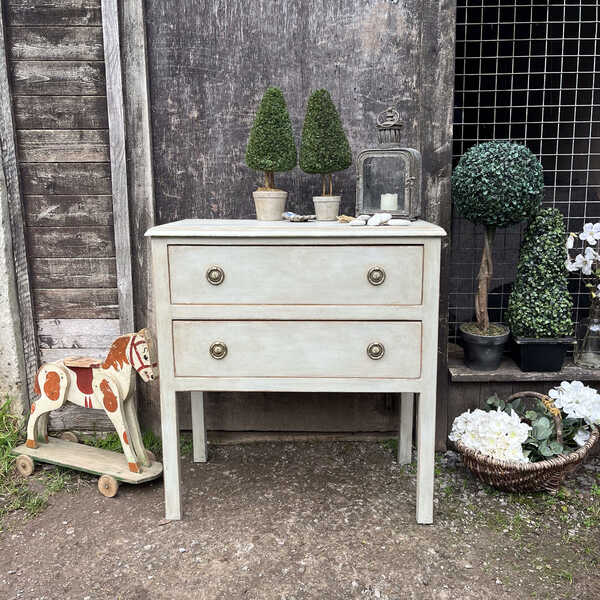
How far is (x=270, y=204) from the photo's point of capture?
2.61 metres

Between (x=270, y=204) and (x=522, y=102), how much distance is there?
1.74 metres

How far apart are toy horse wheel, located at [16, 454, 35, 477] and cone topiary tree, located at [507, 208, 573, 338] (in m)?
2.47

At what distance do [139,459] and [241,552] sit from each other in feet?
2.43

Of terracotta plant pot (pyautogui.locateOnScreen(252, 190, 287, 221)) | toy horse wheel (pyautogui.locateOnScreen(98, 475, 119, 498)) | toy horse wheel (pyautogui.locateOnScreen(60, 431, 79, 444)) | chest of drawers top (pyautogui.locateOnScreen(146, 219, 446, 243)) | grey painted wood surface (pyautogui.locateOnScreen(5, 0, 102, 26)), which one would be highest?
grey painted wood surface (pyautogui.locateOnScreen(5, 0, 102, 26))

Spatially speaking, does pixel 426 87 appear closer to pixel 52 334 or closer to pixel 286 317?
pixel 286 317

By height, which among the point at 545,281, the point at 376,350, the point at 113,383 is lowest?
the point at 113,383

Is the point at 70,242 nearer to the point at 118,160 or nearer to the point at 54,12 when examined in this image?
the point at 118,160

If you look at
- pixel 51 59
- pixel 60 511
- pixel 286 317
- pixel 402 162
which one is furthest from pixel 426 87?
pixel 60 511

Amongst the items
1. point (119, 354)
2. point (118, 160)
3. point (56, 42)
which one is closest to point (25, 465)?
point (119, 354)

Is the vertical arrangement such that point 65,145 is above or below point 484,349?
above

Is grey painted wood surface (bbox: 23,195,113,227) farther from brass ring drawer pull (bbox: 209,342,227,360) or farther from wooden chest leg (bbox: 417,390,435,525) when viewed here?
wooden chest leg (bbox: 417,390,435,525)

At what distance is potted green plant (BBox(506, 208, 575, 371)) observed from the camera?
2789 millimetres

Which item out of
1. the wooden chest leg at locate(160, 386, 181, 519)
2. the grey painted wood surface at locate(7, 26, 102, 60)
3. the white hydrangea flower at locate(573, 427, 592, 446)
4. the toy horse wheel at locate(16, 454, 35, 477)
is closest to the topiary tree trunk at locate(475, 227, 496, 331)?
the white hydrangea flower at locate(573, 427, 592, 446)

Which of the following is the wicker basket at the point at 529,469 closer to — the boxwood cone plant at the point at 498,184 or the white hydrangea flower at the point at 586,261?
the white hydrangea flower at the point at 586,261
